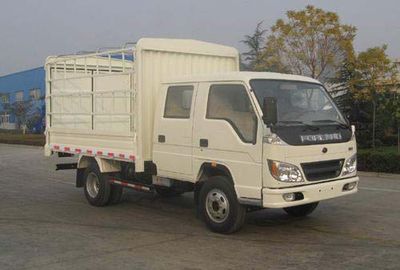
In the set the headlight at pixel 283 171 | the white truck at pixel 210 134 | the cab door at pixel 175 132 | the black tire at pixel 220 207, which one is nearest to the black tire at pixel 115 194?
the white truck at pixel 210 134

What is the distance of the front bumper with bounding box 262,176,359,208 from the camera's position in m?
6.64

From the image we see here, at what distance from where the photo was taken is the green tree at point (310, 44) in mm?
20219

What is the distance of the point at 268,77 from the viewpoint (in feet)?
24.2

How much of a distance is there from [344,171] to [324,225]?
3.20ft

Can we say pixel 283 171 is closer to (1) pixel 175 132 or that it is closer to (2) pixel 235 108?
(2) pixel 235 108

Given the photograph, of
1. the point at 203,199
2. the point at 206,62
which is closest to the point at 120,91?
the point at 206,62

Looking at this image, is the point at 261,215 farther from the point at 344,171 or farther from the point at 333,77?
the point at 333,77

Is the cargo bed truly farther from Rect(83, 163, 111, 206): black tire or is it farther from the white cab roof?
Rect(83, 163, 111, 206): black tire

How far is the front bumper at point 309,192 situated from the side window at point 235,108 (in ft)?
2.33

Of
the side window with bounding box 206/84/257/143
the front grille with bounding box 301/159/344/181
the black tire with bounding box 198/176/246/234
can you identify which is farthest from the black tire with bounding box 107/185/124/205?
the front grille with bounding box 301/159/344/181

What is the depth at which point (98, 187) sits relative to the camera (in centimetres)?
963

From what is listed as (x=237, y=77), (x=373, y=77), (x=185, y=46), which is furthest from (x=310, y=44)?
(x=237, y=77)

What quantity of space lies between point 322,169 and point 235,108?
1.39 metres

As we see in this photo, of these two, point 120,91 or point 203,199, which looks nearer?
point 203,199
